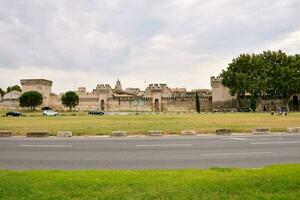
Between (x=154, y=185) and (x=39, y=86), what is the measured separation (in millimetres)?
107376

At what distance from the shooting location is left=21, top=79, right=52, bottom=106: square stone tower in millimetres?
110688

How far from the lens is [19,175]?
8961mm

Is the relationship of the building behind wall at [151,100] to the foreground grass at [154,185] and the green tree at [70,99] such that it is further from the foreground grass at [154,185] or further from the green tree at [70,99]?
the foreground grass at [154,185]

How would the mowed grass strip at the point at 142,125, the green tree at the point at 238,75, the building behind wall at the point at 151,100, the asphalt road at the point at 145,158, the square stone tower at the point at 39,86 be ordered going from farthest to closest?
the square stone tower at the point at 39,86, the building behind wall at the point at 151,100, the green tree at the point at 238,75, the mowed grass strip at the point at 142,125, the asphalt road at the point at 145,158

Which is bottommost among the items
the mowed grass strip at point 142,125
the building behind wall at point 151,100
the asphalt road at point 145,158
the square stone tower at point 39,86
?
the asphalt road at point 145,158

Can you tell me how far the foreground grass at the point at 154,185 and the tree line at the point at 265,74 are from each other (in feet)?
234

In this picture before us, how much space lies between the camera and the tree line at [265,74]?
3017 inches

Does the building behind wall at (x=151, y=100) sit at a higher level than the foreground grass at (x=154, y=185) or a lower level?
higher

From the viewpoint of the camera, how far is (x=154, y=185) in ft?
25.5

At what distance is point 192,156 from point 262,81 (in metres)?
68.2

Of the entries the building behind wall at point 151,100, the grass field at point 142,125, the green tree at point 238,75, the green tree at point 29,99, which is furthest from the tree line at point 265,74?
the green tree at point 29,99

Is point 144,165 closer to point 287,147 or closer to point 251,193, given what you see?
point 251,193

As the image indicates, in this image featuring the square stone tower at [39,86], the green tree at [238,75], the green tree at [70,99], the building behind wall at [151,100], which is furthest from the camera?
the square stone tower at [39,86]

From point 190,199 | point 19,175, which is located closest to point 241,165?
point 190,199
